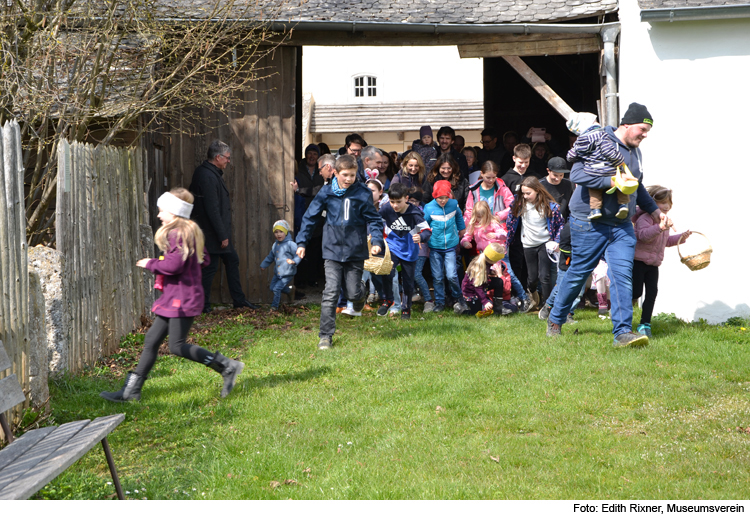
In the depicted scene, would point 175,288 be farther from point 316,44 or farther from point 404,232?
point 316,44

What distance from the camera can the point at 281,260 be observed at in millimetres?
9766

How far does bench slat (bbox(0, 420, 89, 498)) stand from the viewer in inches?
128

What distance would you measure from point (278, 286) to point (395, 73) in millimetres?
23500

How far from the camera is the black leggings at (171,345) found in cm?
570

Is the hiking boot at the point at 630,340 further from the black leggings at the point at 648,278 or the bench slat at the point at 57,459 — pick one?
the bench slat at the point at 57,459

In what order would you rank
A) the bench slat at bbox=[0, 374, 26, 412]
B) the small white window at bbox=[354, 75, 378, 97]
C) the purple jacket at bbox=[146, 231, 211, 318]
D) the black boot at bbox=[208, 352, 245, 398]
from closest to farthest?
the bench slat at bbox=[0, 374, 26, 412], the purple jacket at bbox=[146, 231, 211, 318], the black boot at bbox=[208, 352, 245, 398], the small white window at bbox=[354, 75, 378, 97]

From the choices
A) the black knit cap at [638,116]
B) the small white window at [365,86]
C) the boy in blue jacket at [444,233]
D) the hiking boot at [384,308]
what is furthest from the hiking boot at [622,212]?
the small white window at [365,86]

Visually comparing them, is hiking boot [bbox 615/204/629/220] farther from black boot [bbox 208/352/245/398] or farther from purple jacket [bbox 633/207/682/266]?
black boot [bbox 208/352/245/398]

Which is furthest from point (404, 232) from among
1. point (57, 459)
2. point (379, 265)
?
point (57, 459)

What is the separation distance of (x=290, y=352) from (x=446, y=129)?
17.1ft

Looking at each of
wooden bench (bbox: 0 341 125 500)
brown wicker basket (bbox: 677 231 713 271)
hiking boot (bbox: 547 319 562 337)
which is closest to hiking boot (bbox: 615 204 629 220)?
brown wicker basket (bbox: 677 231 713 271)

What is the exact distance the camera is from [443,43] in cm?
1000

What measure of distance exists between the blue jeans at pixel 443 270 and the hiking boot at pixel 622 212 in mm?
2777

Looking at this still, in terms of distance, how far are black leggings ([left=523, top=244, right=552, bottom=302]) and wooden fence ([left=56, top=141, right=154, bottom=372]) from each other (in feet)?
14.6
